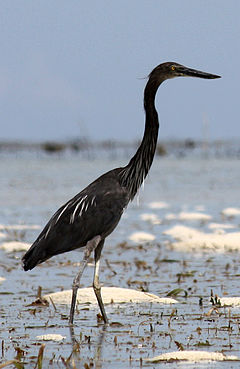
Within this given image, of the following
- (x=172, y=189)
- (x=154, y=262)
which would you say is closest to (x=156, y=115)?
(x=154, y=262)

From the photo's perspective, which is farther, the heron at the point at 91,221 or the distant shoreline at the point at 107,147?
the distant shoreline at the point at 107,147

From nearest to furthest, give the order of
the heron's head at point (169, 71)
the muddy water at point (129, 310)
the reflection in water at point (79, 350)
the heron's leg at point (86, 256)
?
the reflection in water at point (79, 350)
the muddy water at point (129, 310)
the heron's leg at point (86, 256)
the heron's head at point (169, 71)

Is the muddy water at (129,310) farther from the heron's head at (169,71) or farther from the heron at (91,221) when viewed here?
the heron's head at (169,71)

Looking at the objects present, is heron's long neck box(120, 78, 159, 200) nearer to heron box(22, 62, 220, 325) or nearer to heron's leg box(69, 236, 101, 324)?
heron box(22, 62, 220, 325)

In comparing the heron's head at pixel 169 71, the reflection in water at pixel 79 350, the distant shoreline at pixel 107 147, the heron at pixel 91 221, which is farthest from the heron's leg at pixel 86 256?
the distant shoreline at pixel 107 147

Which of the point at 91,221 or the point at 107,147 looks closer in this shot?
the point at 91,221

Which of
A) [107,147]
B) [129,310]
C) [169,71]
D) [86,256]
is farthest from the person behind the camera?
[107,147]

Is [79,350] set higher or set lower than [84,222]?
lower

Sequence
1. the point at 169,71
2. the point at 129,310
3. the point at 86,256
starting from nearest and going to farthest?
1. the point at 86,256
2. the point at 129,310
3. the point at 169,71

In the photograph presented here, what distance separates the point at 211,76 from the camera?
7.76 metres

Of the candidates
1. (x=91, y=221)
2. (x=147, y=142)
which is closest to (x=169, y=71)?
(x=147, y=142)

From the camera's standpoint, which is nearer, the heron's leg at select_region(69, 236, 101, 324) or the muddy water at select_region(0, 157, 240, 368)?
the muddy water at select_region(0, 157, 240, 368)

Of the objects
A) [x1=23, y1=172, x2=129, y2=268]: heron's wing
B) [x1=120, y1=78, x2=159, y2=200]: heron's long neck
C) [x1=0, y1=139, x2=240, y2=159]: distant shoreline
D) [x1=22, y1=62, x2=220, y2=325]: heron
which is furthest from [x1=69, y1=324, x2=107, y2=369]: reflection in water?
[x1=0, y1=139, x2=240, y2=159]: distant shoreline

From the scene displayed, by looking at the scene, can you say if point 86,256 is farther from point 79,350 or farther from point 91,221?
point 79,350
